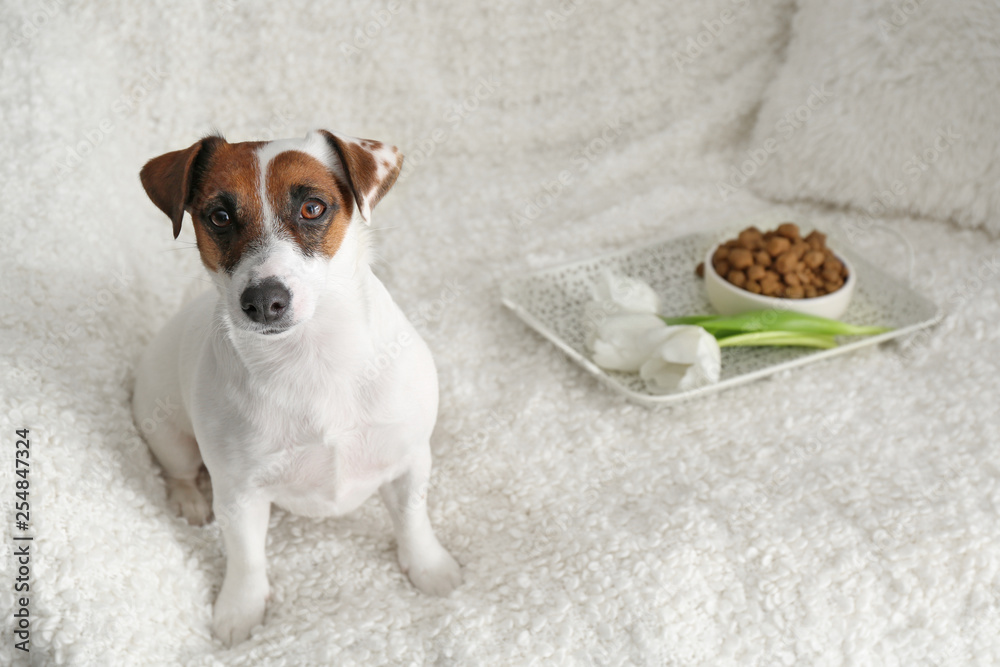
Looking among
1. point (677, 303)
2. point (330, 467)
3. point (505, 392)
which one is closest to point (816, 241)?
point (677, 303)

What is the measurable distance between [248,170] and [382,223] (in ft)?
3.92

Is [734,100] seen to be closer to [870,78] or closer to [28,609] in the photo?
[870,78]

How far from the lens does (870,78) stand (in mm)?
2197

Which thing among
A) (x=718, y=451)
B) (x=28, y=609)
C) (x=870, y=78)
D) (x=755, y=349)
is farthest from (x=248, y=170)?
(x=870, y=78)

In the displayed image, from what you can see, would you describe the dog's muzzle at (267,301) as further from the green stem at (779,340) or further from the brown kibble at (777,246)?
the brown kibble at (777,246)

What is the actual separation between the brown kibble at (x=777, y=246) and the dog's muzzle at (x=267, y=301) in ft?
3.86

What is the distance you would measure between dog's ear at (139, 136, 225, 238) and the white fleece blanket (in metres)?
0.29

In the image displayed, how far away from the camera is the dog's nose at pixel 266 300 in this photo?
102 cm

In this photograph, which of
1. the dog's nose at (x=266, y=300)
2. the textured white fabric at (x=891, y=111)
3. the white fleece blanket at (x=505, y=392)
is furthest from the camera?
the textured white fabric at (x=891, y=111)

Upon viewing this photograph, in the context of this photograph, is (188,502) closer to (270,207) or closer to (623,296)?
(270,207)

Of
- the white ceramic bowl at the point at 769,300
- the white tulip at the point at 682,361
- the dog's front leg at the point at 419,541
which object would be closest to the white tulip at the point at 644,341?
the white tulip at the point at 682,361

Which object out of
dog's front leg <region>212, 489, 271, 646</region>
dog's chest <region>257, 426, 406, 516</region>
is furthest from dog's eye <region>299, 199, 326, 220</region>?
dog's front leg <region>212, 489, 271, 646</region>

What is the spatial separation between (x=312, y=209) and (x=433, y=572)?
629mm

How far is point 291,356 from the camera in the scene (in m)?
1.17
